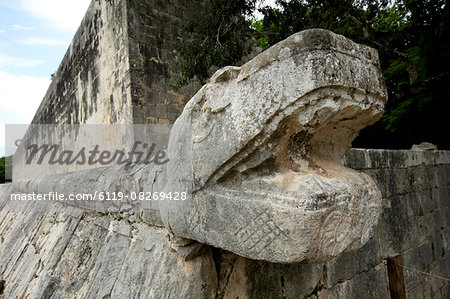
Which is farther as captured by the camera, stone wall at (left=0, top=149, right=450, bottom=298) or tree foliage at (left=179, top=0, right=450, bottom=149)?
tree foliage at (left=179, top=0, right=450, bottom=149)

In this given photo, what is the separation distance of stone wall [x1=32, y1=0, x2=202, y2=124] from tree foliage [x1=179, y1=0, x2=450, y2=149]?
532mm

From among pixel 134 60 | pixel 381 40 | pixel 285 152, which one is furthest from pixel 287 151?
pixel 381 40

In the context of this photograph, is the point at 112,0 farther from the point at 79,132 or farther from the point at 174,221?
the point at 174,221

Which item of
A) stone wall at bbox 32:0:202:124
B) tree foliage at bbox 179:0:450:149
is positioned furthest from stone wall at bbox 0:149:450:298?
tree foliage at bbox 179:0:450:149

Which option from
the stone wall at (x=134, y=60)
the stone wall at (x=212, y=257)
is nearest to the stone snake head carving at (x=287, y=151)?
the stone wall at (x=212, y=257)

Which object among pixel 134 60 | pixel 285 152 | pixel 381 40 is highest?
pixel 381 40

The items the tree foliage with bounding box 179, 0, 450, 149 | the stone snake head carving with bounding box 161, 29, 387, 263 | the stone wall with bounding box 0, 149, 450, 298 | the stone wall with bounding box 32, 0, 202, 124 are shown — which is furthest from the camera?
the stone wall with bounding box 32, 0, 202, 124

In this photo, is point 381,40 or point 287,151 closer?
point 287,151

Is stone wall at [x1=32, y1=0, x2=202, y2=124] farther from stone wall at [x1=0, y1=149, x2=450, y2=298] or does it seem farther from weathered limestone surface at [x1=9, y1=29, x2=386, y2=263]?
weathered limestone surface at [x1=9, y1=29, x2=386, y2=263]

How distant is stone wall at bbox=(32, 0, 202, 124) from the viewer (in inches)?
218

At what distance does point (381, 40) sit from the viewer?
8.10 metres

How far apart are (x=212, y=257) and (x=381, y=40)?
8.47 m

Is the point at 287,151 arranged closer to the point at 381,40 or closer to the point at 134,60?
the point at 134,60

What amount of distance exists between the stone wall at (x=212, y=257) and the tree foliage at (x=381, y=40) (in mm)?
3087
